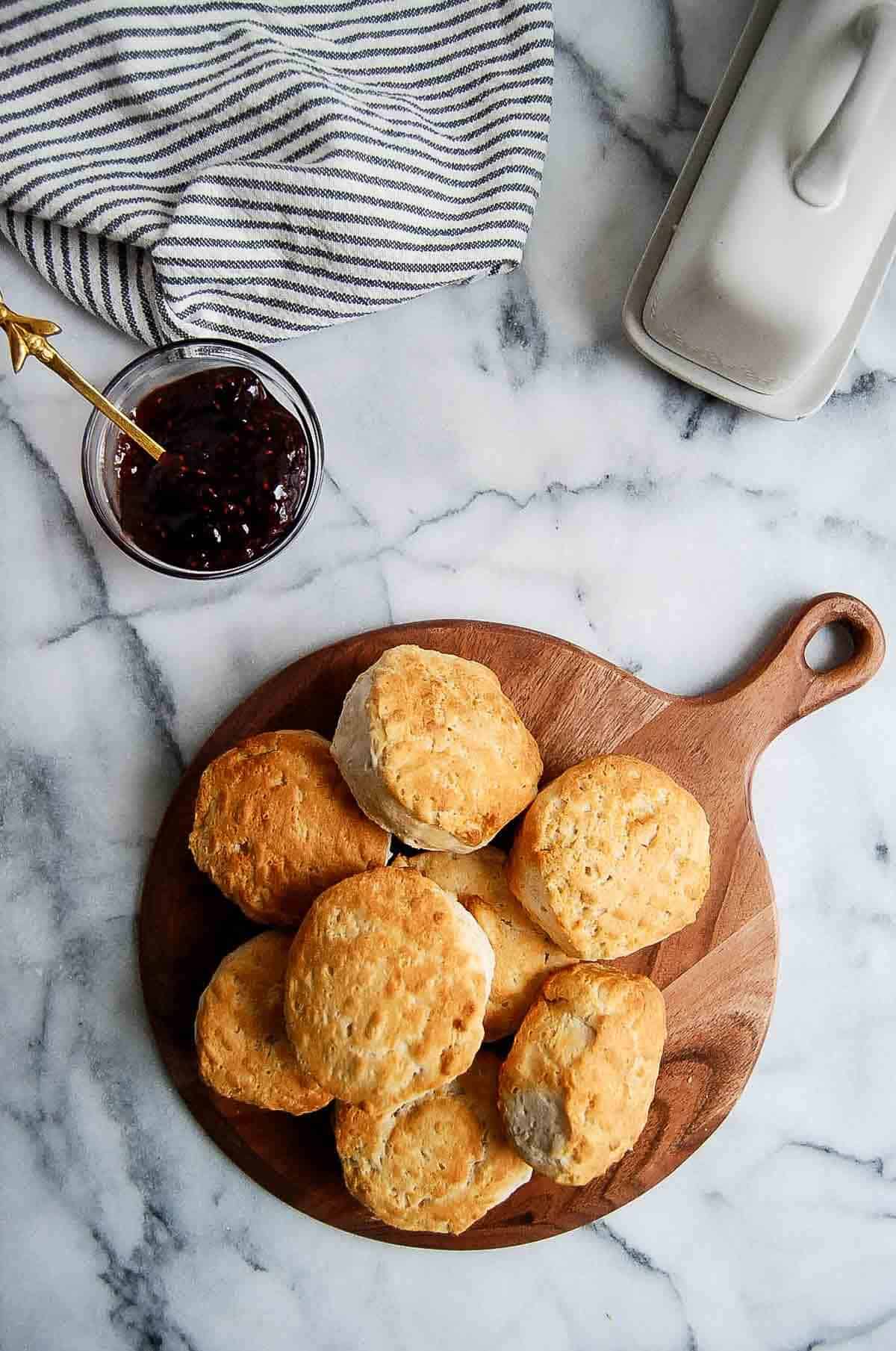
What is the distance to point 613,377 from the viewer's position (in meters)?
2.19

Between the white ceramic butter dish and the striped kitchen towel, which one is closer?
the white ceramic butter dish

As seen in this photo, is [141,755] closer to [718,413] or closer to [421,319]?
[421,319]

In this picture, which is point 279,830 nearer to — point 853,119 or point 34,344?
point 34,344

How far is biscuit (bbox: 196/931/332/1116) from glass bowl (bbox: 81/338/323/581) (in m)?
0.69

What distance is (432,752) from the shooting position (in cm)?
175

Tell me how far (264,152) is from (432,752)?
1124mm

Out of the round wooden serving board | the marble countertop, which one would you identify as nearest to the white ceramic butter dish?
the marble countertop

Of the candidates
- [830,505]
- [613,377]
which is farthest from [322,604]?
[830,505]

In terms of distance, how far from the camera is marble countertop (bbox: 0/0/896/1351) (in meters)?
2.08

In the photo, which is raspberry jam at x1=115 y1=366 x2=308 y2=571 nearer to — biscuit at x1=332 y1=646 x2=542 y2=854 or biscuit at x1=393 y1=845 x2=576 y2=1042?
biscuit at x1=332 y1=646 x2=542 y2=854

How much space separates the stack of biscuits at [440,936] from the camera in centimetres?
172

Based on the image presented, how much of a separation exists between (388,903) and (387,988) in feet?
0.42

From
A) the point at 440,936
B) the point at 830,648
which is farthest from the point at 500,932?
the point at 830,648

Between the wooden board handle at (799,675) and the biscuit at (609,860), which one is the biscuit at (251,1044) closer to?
the biscuit at (609,860)
